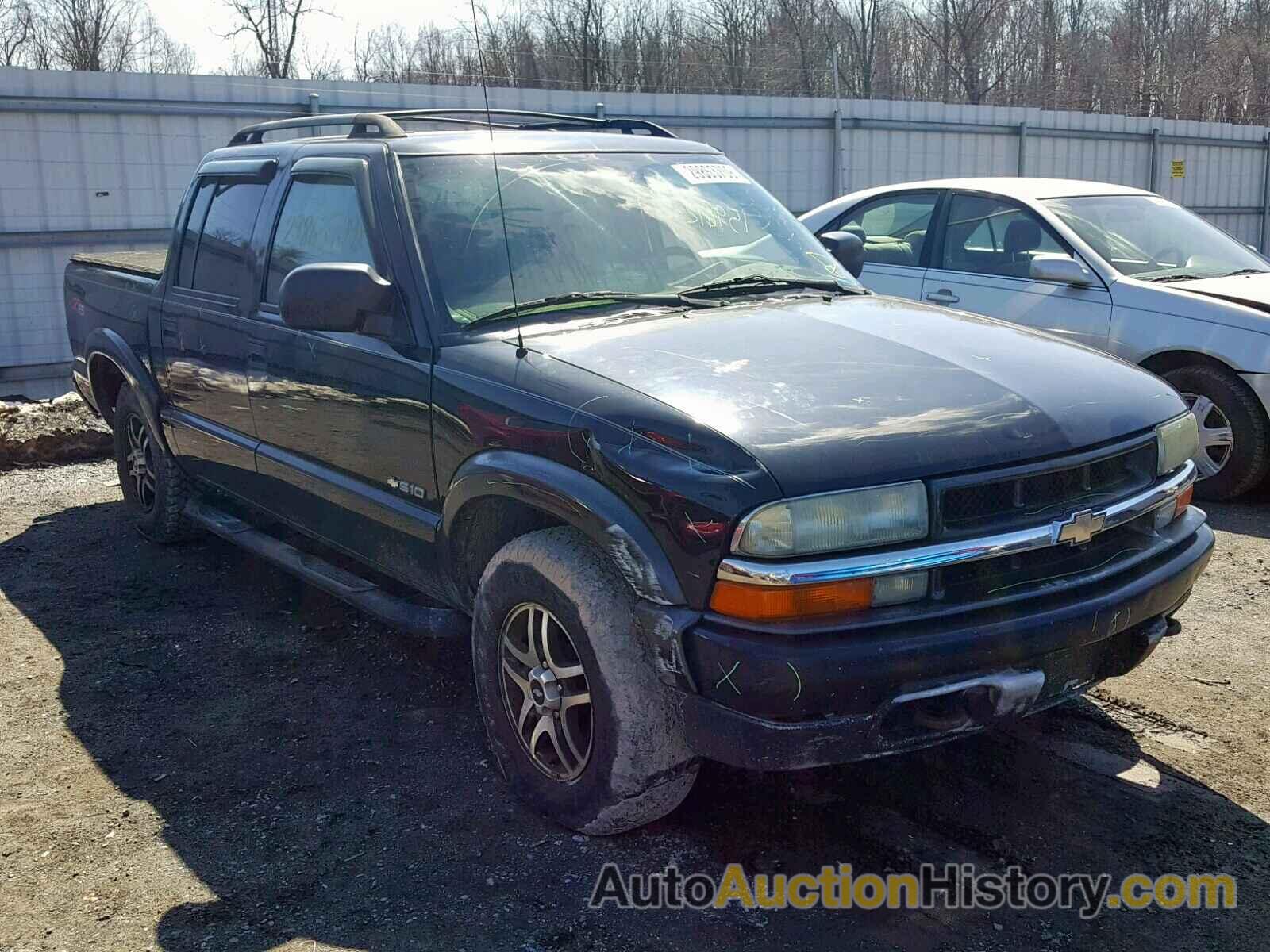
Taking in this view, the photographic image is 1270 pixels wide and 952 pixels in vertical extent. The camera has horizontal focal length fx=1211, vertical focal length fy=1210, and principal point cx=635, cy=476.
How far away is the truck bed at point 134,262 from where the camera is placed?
573cm

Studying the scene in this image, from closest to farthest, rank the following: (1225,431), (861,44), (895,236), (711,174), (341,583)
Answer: (341,583), (711,174), (1225,431), (895,236), (861,44)

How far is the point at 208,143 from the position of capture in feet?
36.0

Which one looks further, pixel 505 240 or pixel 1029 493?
pixel 505 240

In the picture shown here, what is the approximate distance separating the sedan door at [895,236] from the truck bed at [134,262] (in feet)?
13.4

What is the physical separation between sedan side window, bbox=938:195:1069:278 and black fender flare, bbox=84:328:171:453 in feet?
15.2

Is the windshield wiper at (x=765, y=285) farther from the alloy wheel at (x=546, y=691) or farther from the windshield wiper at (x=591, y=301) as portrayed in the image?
the alloy wheel at (x=546, y=691)

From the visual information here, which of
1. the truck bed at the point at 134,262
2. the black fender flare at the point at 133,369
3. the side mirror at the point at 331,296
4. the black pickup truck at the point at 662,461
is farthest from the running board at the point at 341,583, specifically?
the truck bed at the point at 134,262

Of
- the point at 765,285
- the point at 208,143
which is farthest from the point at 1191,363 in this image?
the point at 208,143

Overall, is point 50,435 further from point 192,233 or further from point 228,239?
point 228,239

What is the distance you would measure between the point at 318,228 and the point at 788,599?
2449 millimetres

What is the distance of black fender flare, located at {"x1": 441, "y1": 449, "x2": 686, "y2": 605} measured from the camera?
2877mm

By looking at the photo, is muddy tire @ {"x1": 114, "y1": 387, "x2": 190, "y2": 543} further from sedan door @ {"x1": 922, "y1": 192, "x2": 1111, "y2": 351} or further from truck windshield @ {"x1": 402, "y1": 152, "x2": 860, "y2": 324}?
sedan door @ {"x1": 922, "y1": 192, "x2": 1111, "y2": 351}

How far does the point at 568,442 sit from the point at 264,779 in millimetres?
1516

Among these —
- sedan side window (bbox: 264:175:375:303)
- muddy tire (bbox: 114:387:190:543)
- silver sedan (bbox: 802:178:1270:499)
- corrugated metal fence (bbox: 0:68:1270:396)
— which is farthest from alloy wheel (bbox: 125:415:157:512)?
corrugated metal fence (bbox: 0:68:1270:396)
